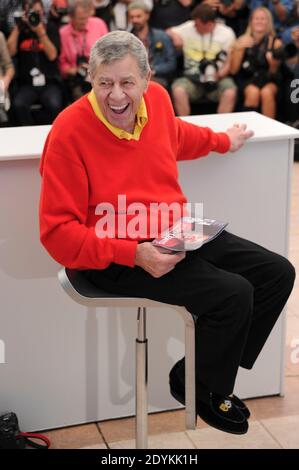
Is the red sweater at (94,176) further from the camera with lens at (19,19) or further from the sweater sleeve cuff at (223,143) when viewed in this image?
the camera with lens at (19,19)

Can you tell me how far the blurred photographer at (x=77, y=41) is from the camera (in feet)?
20.7

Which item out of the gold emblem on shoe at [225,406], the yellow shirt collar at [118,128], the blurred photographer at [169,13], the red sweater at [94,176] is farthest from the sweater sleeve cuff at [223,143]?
the blurred photographer at [169,13]

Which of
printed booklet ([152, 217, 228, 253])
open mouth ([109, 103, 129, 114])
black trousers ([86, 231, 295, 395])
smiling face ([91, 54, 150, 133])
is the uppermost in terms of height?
smiling face ([91, 54, 150, 133])

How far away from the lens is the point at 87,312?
3076mm

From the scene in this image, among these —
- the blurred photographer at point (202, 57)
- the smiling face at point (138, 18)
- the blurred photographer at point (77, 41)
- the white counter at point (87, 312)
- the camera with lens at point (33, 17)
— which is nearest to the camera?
the white counter at point (87, 312)

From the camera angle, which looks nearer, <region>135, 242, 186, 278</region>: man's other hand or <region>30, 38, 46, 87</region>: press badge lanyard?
<region>135, 242, 186, 278</region>: man's other hand

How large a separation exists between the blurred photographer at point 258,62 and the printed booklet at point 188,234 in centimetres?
426

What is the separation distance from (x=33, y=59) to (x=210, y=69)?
126 centimetres

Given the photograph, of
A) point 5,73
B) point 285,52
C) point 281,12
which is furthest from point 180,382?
point 281,12

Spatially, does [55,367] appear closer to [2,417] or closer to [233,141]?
[2,417]

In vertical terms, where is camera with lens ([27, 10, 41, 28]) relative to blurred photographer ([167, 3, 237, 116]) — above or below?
above

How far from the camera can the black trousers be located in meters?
2.51

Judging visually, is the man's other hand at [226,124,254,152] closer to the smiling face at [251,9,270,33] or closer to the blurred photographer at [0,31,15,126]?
the blurred photographer at [0,31,15,126]

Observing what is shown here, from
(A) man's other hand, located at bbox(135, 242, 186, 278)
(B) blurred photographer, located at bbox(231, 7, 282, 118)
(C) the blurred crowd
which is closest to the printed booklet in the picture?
(A) man's other hand, located at bbox(135, 242, 186, 278)
